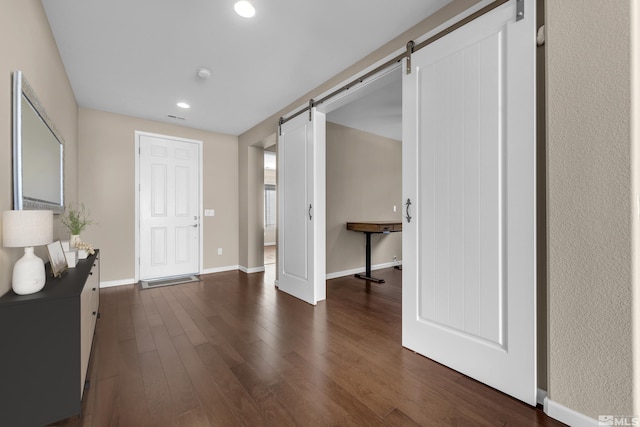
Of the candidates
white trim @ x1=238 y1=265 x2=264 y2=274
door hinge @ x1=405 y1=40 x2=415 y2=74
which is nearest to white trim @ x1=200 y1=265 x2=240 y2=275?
white trim @ x1=238 y1=265 x2=264 y2=274

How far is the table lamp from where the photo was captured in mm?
1243

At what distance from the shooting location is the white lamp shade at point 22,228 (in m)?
Answer: 1.24

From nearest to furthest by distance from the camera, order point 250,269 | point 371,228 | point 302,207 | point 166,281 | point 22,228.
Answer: point 22,228 → point 302,207 → point 371,228 → point 166,281 → point 250,269

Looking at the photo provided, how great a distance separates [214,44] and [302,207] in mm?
1845

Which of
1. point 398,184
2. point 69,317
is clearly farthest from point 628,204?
point 398,184

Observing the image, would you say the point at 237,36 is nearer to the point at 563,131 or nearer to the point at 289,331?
the point at 563,131

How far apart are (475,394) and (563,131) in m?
1.51

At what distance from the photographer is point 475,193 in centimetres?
170

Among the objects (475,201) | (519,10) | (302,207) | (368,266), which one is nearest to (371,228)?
(368,266)

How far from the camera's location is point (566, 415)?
1.34 m

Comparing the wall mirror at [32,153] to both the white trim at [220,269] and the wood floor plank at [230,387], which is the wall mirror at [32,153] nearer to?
the wood floor plank at [230,387]

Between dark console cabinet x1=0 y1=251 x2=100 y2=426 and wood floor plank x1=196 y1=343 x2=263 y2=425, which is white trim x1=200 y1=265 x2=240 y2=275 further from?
dark console cabinet x1=0 y1=251 x2=100 y2=426

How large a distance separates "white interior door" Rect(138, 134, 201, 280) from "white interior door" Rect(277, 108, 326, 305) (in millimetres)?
1826

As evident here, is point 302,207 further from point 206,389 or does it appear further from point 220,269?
point 220,269
